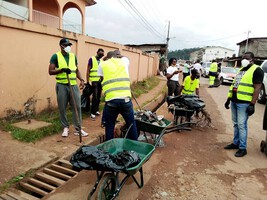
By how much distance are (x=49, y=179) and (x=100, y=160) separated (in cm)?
138

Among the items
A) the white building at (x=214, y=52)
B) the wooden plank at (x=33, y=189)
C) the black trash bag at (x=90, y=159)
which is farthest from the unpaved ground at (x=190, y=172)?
the white building at (x=214, y=52)

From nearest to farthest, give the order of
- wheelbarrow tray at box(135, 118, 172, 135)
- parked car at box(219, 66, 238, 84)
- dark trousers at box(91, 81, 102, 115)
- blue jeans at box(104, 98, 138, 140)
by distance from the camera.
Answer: blue jeans at box(104, 98, 138, 140), wheelbarrow tray at box(135, 118, 172, 135), dark trousers at box(91, 81, 102, 115), parked car at box(219, 66, 238, 84)

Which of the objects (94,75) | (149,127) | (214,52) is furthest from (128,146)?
(214,52)

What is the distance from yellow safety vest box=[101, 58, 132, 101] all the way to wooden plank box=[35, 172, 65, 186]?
4.61ft

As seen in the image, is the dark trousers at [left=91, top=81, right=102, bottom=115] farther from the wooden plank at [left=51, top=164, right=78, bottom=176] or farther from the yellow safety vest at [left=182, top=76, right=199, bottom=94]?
the wooden plank at [left=51, top=164, right=78, bottom=176]

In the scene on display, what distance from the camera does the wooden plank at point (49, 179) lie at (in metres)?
3.37

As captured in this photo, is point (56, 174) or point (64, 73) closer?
point (56, 174)

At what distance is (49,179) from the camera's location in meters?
3.40

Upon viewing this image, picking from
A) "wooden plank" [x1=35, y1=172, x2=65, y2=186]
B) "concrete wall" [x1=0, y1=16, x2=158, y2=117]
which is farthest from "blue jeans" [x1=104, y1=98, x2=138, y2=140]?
"concrete wall" [x1=0, y1=16, x2=158, y2=117]

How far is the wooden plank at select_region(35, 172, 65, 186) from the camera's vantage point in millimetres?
3372

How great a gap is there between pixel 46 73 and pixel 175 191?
4.30m

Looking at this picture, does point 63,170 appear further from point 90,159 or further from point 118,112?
point 90,159

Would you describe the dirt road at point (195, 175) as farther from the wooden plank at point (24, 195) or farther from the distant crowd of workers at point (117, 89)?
the distant crowd of workers at point (117, 89)

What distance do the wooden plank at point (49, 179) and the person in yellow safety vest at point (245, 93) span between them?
324cm
